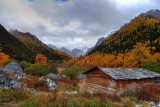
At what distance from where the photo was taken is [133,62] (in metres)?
25.5

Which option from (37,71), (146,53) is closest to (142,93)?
(146,53)

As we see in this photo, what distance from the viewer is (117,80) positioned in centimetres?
980

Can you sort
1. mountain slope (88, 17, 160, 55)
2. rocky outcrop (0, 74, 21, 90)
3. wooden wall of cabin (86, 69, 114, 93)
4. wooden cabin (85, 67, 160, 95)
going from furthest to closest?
mountain slope (88, 17, 160, 55)
wooden wall of cabin (86, 69, 114, 93)
wooden cabin (85, 67, 160, 95)
rocky outcrop (0, 74, 21, 90)

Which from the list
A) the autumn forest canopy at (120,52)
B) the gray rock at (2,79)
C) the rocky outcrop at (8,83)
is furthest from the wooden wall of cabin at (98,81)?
the autumn forest canopy at (120,52)

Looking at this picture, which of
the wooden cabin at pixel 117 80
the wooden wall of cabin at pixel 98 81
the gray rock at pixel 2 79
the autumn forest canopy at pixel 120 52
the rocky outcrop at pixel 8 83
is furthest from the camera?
the autumn forest canopy at pixel 120 52

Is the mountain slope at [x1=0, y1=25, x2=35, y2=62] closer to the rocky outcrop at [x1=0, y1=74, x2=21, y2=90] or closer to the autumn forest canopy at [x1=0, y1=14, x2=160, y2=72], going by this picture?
the autumn forest canopy at [x1=0, y1=14, x2=160, y2=72]

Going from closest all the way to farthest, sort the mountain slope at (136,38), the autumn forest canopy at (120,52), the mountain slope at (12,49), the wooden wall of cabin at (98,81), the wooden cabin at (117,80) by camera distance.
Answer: the wooden cabin at (117,80)
the wooden wall of cabin at (98,81)
the autumn forest canopy at (120,52)
the mountain slope at (12,49)
the mountain slope at (136,38)

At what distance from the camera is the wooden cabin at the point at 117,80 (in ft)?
33.0

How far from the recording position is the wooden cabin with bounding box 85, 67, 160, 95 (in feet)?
33.0

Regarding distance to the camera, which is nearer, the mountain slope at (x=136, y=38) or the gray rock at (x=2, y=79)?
the gray rock at (x=2, y=79)

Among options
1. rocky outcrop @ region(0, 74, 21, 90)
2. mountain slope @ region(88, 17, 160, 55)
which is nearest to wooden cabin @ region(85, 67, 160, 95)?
rocky outcrop @ region(0, 74, 21, 90)

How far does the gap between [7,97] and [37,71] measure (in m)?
20.6

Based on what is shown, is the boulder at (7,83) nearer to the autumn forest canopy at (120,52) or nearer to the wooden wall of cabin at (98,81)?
the wooden wall of cabin at (98,81)

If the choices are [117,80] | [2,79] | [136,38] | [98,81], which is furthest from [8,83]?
[136,38]
